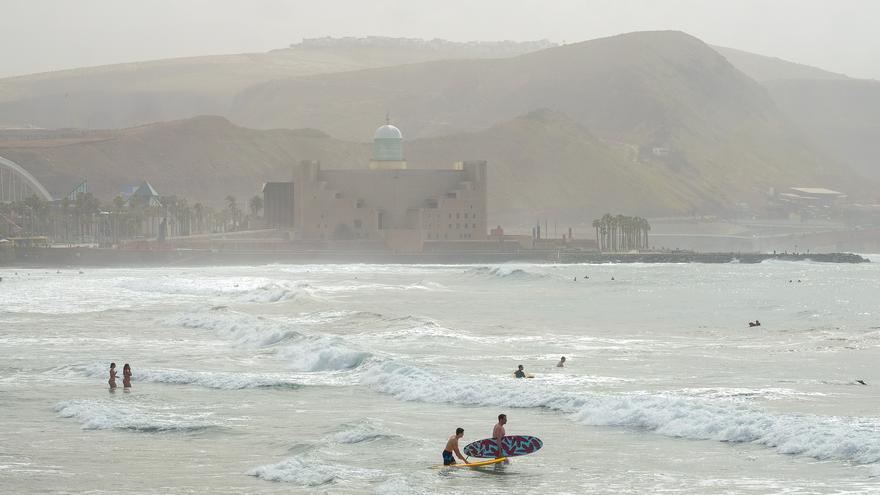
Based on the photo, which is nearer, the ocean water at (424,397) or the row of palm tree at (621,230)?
the ocean water at (424,397)

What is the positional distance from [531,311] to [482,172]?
242 ft

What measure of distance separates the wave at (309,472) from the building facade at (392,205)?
365 ft

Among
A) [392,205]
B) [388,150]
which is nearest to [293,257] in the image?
[392,205]

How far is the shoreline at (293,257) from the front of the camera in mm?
127625

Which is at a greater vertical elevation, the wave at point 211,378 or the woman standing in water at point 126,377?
the woman standing in water at point 126,377

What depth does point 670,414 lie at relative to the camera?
3238 cm

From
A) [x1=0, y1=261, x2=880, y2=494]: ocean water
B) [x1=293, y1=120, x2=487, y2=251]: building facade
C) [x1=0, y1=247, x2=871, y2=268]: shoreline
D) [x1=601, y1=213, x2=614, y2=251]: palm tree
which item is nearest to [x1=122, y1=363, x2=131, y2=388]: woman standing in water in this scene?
[x1=0, y1=261, x2=880, y2=494]: ocean water

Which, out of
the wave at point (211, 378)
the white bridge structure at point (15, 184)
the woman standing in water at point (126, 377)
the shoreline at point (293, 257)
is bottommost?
the wave at point (211, 378)

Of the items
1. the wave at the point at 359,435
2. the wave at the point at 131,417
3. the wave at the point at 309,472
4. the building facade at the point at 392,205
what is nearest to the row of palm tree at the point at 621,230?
the building facade at the point at 392,205

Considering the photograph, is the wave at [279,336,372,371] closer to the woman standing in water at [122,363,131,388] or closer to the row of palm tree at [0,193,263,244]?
the woman standing in water at [122,363,131,388]

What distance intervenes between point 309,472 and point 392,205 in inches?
4682

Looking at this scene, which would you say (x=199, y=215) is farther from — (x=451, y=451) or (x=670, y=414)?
(x=451, y=451)

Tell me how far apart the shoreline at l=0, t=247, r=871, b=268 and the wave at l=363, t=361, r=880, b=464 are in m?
91.9

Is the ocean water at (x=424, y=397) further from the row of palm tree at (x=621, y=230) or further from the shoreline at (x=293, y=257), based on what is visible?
the row of palm tree at (x=621, y=230)
